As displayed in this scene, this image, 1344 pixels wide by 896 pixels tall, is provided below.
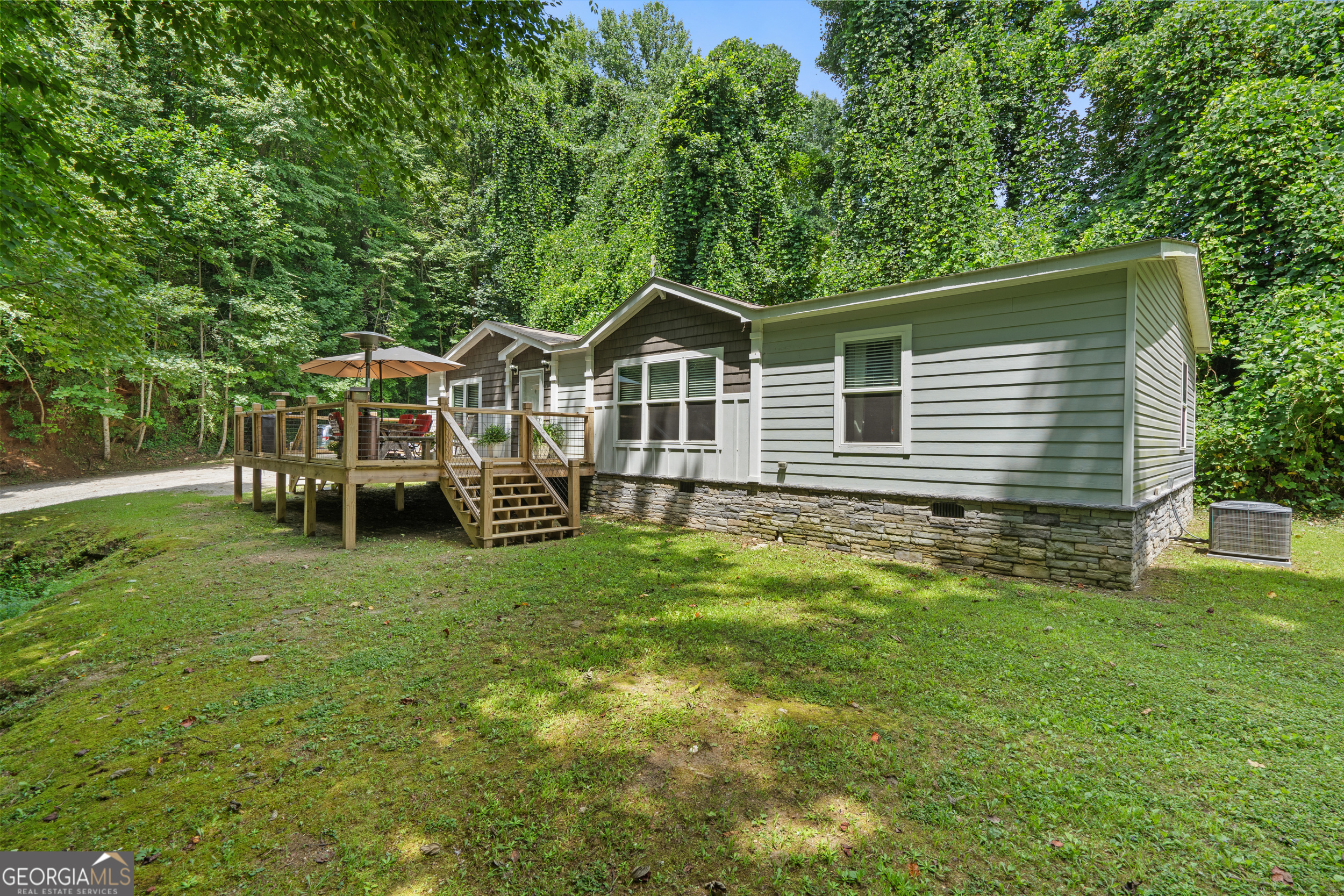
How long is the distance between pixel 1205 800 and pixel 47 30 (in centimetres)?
1042

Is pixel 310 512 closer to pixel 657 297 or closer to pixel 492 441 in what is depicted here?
pixel 492 441

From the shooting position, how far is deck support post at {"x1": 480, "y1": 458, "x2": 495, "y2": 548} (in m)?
7.52

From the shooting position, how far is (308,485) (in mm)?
7859

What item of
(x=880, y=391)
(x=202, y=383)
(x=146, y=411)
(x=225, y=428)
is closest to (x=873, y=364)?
(x=880, y=391)

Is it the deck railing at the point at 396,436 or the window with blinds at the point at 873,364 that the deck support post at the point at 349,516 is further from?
the window with blinds at the point at 873,364

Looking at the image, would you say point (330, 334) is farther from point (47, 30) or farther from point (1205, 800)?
point (1205, 800)

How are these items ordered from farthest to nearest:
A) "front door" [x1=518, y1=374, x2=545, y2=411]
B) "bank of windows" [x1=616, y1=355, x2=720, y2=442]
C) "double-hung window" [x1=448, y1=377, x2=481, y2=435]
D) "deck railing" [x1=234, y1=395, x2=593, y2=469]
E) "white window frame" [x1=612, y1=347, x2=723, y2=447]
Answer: "double-hung window" [x1=448, y1=377, x2=481, y2=435] → "front door" [x1=518, y1=374, x2=545, y2=411] → "bank of windows" [x1=616, y1=355, x2=720, y2=442] → "white window frame" [x1=612, y1=347, x2=723, y2=447] → "deck railing" [x1=234, y1=395, x2=593, y2=469]

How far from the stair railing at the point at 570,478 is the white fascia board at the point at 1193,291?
7.80 m

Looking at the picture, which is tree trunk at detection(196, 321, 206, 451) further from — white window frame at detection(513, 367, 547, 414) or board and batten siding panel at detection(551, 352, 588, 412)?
board and batten siding panel at detection(551, 352, 588, 412)

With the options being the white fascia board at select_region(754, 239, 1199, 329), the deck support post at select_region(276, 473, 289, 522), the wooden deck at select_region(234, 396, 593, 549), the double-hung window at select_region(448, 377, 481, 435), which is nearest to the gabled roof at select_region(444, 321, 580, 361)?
the double-hung window at select_region(448, 377, 481, 435)

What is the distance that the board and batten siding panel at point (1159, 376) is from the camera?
5879 millimetres

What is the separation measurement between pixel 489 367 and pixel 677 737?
1263cm

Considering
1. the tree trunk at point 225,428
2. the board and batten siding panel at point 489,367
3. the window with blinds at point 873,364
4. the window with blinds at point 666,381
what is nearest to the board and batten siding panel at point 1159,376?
the window with blinds at point 873,364

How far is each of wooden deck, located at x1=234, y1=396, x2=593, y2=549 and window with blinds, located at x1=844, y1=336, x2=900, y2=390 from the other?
458 cm
